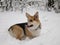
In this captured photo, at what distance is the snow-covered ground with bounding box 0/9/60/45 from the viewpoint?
3.66ft

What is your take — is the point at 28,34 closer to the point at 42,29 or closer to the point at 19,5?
the point at 42,29

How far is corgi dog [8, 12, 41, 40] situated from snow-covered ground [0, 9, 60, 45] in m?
0.03

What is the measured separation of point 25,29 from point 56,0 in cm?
35

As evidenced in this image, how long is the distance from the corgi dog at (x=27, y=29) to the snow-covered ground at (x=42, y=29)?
0.09 ft

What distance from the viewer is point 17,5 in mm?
1184

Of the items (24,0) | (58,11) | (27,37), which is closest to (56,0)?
(58,11)

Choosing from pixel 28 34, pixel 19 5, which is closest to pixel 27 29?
pixel 28 34

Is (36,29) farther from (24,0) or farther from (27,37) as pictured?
(24,0)

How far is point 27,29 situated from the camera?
1.14 metres

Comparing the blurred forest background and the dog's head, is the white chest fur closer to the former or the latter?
the dog's head

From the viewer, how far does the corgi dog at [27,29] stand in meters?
1.12

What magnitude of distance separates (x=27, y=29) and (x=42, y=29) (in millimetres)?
114

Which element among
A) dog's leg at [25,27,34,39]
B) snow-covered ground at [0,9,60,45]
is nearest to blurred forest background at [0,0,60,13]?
snow-covered ground at [0,9,60,45]

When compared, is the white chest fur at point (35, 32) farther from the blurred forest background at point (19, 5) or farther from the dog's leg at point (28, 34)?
the blurred forest background at point (19, 5)
